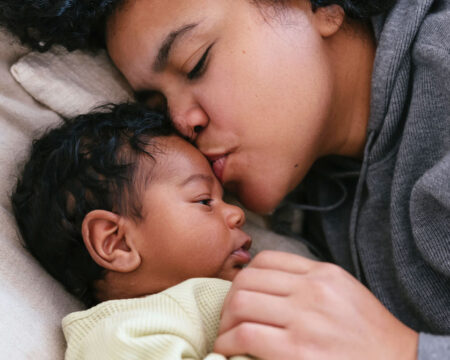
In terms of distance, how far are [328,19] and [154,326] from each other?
2.67ft

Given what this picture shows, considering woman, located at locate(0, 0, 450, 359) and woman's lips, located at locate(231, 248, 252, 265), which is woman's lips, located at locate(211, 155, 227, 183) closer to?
woman, located at locate(0, 0, 450, 359)

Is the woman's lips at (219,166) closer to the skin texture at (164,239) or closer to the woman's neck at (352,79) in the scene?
the skin texture at (164,239)

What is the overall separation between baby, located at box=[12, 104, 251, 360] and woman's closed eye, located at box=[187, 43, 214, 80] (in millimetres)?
143

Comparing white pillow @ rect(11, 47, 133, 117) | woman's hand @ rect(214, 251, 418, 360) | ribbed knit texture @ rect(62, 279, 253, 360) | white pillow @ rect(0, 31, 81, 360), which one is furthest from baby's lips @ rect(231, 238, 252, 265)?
white pillow @ rect(11, 47, 133, 117)

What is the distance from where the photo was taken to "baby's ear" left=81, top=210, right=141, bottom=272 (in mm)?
988

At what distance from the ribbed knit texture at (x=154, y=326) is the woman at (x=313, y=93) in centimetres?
37

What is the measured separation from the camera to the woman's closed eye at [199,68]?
1106mm

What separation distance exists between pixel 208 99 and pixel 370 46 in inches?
18.3

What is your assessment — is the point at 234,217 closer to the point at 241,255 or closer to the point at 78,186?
the point at 241,255

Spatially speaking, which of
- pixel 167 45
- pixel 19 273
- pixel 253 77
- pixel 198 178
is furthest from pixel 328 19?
pixel 19 273

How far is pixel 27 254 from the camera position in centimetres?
107

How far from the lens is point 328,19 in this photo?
47.3 inches

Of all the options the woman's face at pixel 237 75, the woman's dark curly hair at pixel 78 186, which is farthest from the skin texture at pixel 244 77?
the woman's dark curly hair at pixel 78 186

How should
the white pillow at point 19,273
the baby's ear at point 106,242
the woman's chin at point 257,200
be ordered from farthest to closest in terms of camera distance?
1. the woman's chin at point 257,200
2. the baby's ear at point 106,242
3. the white pillow at point 19,273
